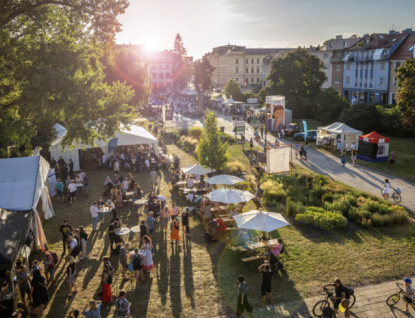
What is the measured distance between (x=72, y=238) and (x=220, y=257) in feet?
17.5

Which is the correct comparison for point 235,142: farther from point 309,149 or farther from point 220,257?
point 220,257

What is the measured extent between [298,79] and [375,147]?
26.9 meters

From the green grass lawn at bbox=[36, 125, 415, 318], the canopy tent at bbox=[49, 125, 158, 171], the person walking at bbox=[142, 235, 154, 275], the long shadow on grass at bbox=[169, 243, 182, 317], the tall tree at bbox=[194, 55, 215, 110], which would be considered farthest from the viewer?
the tall tree at bbox=[194, 55, 215, 110]

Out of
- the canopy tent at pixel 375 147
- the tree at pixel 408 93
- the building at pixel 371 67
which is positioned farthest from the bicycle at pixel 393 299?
→ the building at pixel 371 67

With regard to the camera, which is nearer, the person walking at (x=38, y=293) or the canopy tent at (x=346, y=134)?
the person walking at (x=38, y=293)

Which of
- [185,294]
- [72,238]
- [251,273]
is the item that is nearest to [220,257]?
[251,273]

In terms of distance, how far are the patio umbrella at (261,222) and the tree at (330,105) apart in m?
33.5

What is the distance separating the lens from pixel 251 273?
1174 cm

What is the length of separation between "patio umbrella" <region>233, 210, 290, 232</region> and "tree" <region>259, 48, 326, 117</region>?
40020mm

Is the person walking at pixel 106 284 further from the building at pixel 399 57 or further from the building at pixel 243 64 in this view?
the building at pixel 243 64

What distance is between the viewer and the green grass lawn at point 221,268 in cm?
1009

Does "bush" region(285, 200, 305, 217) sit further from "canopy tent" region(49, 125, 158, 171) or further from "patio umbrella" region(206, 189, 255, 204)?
"canopy tent" region(49, 125, 158, 171)

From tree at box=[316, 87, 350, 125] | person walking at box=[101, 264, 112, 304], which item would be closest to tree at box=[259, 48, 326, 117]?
tree at box=[316, 87, 350, 125]

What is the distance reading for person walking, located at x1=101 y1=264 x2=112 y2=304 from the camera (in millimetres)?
9703
